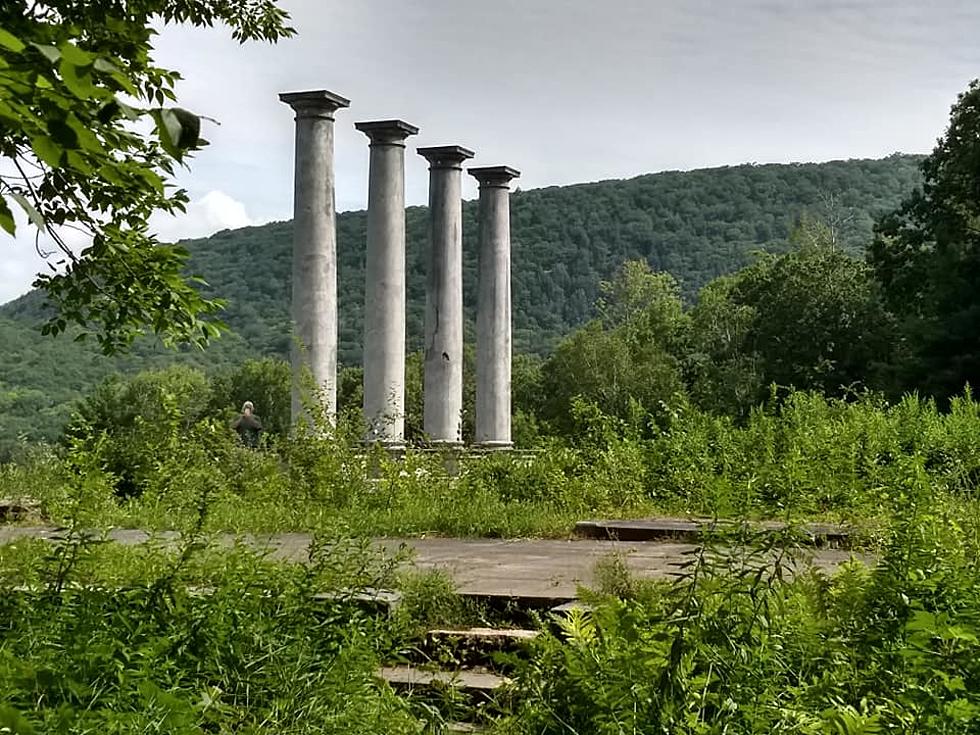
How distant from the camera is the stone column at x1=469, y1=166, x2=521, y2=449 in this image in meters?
27.5

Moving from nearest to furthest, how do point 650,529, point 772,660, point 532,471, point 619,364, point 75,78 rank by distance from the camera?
point 75,78 < point 772,660 < point 650,529 < point 532,471 < point 619,364

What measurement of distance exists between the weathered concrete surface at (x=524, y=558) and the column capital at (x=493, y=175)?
1636 cm

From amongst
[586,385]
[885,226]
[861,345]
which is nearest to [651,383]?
[586,385]

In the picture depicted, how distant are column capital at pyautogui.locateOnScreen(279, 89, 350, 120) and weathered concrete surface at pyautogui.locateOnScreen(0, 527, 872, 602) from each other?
10.9m

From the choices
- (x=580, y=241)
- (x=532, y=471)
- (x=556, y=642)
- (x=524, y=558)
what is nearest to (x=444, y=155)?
(x=532, y=471)

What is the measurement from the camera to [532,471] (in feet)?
47.7

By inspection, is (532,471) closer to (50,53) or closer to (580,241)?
(50,53)

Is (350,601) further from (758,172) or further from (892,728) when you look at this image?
(758,172)

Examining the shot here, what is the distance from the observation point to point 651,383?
55.6m

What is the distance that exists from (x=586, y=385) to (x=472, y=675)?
173 feet

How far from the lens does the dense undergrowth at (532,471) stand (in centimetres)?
1182

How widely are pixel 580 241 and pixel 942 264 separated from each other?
239 feet

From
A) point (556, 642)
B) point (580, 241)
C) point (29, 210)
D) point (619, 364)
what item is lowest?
point (556, 642)

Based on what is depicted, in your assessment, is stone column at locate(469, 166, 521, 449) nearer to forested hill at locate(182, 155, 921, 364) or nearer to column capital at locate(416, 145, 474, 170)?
column capital at locate(416, 145, 474, 170)
